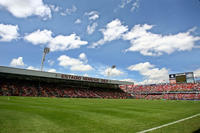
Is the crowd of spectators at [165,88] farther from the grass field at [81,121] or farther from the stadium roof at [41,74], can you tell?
the grass field at [81,121]

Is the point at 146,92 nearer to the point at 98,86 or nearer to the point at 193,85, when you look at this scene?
the point at 193,85

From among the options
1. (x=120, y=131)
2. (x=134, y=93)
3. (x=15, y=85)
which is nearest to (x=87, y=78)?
(x=15, y=85)

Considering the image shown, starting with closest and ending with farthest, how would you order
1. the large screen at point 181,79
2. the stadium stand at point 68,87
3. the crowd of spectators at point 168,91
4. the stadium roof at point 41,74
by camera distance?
1. the stadium roof at point 41,74
2. the stadium stand at point 68,87
3. the crowd of spectators at point 168,91
4. the large screen at point 181,79

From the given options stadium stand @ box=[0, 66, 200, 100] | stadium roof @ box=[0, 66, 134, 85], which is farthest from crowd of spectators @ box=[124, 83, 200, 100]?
stadium roof @ box=[0, 66, 134, 85]

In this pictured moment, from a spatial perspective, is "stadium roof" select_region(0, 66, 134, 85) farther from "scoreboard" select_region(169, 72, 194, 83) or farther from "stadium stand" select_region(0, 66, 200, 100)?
"scoreboard" select_region(169, 72, 194, 83)

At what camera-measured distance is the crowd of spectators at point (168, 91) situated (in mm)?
56666

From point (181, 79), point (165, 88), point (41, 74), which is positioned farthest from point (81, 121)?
point (165, 88)

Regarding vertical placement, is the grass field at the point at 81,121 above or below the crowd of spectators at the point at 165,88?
below

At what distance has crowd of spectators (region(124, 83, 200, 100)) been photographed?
2231 inches

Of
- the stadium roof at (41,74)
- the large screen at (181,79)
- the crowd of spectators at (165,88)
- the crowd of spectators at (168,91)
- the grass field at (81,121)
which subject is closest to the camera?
the grass field at (81,121)

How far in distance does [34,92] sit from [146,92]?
56139 mm

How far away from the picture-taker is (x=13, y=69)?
129ft

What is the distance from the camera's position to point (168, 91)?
65125 millimetres

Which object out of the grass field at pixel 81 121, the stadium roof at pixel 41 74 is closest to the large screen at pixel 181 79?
the stadium roof at pixel 41 74
